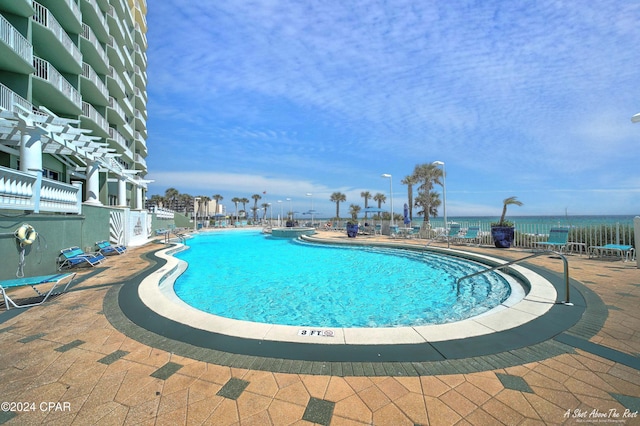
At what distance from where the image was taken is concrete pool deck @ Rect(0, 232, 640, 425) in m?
1.97

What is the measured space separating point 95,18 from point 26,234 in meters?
19.3

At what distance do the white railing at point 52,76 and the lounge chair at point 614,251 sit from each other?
22.5 meters

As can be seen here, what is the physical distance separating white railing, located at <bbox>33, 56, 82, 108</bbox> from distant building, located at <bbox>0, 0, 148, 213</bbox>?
35 mm

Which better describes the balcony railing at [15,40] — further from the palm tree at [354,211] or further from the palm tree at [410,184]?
the palm tree at [410,184]

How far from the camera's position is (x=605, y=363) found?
258 cm

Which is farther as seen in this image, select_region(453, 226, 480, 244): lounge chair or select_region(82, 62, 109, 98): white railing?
select_region(82, 62, 109, 98): white railing

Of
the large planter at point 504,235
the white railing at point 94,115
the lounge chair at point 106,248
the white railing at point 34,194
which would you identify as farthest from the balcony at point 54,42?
the large planter at point 504,235

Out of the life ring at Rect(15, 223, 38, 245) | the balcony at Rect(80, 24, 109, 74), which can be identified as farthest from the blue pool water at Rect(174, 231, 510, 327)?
the balcony at Rect(80, 24, 109, 74)

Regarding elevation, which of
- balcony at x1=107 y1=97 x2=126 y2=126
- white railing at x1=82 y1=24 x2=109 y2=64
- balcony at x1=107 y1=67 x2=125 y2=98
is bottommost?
balcony at x1=107 y1=97 x2=126 y2=126

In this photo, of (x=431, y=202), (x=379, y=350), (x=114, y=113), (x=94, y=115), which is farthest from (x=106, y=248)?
(x=431, y=202)

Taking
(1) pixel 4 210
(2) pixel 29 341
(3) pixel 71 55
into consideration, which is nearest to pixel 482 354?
(2) pixel 29 341

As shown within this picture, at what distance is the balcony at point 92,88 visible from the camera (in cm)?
1656

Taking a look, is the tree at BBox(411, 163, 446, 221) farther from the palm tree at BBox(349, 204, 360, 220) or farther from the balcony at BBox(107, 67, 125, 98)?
the balcony at BBox(107, 67, 125, 98)

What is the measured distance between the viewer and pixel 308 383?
235cm
